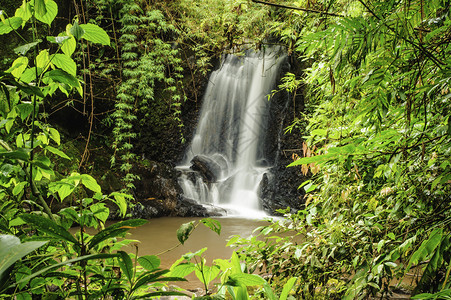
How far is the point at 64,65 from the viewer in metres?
0.82

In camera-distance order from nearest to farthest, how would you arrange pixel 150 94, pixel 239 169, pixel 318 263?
pixel 318 263, pixel 150 94, pixel 239 169

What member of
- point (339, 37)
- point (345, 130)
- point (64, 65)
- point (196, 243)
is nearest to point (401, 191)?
point (345, 130)

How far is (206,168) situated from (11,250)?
8674 mm

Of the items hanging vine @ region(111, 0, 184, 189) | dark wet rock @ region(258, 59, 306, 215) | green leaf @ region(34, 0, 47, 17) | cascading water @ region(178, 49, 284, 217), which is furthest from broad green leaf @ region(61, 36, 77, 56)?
cascading water @ region(178, 49, 284, 217)

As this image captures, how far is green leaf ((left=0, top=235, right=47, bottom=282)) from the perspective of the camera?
36cm

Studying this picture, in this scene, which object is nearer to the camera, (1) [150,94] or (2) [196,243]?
(2) [196,243]

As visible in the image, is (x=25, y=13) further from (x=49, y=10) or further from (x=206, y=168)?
(x=206, y=168)

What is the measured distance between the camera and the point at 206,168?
9.05 metres

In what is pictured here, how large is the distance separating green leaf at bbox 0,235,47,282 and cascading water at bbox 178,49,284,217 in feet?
27.3

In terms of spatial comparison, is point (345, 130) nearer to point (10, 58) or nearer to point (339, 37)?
point (339, 37)

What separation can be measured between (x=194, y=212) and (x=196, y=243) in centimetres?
226

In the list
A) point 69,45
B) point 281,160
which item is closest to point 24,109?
point 69,45

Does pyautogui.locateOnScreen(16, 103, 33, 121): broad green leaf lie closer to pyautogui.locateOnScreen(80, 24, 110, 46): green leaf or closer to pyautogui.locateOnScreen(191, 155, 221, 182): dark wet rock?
pyautogui.locateOnScreen(80, 24, 110, 46): green leaf

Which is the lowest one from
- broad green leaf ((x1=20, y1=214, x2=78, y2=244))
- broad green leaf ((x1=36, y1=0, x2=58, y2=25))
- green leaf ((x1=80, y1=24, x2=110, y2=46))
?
broad green leaf ((x1=20, y1=214, x2=78, y2=244))
